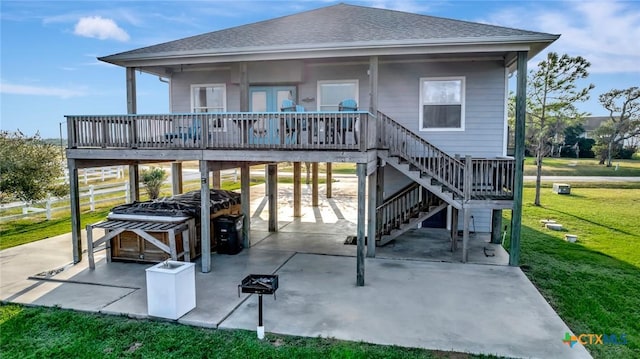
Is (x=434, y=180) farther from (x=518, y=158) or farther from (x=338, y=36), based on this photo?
(x=338, y=36)

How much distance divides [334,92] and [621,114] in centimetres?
3970

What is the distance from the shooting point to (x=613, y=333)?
5.83 meters

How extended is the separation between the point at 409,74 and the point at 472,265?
5.37 m

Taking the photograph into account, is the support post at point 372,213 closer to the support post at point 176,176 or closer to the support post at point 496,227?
the support post at point 496,227

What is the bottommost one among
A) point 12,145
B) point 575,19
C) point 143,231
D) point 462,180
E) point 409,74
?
point 143,231

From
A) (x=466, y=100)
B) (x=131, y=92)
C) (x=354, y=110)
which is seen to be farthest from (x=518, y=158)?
(x=131, y=92)

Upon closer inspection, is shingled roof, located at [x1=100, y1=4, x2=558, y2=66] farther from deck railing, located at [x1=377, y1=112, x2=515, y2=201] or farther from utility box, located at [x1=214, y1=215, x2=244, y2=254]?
utility box, located at [x1=214, y1=215, x2=244, y2=254]

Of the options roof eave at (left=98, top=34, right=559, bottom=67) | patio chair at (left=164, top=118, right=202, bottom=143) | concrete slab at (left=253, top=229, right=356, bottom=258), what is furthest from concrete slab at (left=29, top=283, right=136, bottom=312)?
roof eave at (left=98, top=34, right=559, bottom=67)

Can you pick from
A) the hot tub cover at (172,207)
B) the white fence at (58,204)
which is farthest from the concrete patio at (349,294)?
the white fence at (58,204)

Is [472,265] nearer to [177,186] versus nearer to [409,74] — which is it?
[409,74]

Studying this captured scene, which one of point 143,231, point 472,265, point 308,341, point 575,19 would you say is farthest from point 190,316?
point 575,19

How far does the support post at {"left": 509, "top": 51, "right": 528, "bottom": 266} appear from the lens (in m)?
8.62

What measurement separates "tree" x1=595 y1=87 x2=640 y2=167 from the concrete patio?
36434 mm

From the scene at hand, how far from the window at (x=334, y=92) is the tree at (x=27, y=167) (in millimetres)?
8266
